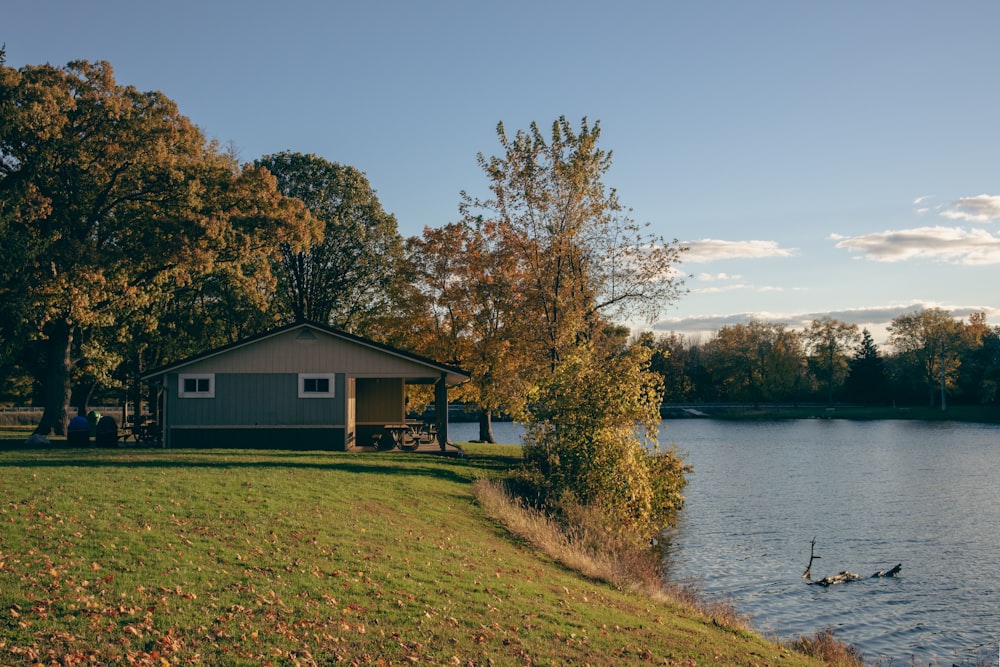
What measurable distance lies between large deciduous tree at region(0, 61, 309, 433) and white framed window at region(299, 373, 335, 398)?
24.0ft

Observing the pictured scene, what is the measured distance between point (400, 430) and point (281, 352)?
5.76m

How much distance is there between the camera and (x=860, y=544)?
82.8 feet

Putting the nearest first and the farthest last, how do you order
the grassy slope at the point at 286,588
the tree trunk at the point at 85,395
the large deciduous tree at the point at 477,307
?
the grassy slope at the point at 286,588, the large deciduous tree at the point at 477,307, the tree trunk at the point at 85,395

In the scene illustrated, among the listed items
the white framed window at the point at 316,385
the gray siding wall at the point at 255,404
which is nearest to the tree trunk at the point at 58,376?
the gray siding wall at the point at 255,404

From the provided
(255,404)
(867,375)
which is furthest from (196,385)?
(867,375)

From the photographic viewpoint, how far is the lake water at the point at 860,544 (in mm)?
17531

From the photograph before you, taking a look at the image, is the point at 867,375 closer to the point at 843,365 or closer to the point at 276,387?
the point at 843,365

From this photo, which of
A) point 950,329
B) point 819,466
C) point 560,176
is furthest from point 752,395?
point 560,176

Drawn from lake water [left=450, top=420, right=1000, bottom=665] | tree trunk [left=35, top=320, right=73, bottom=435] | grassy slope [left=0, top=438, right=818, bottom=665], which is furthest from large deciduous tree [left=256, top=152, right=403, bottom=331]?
grassy slope [left=0, top=438, right=818, bottom=665]

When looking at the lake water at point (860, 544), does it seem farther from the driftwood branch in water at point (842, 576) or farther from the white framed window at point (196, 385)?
the white framed window at point (196, 385)

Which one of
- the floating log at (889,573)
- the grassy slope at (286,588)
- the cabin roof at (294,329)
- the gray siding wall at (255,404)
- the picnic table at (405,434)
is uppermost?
the cabin roof at (294,329)

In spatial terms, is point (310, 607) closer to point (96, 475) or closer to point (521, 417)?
point (96, 475)

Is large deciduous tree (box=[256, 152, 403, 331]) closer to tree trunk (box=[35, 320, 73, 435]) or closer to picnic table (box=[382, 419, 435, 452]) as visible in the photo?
tree trunk (box=[35, 320, 73, 435])

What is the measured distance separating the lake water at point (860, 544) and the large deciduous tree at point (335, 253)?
22654mm
